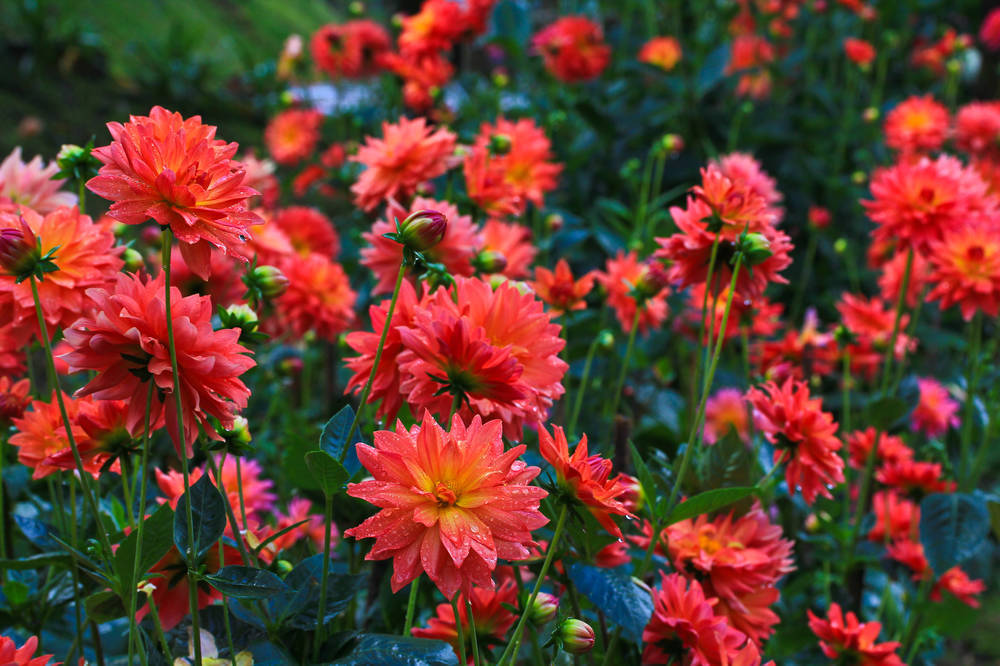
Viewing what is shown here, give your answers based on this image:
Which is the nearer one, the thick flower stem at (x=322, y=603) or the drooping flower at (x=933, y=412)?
the thick flower stem at (x=322, y=603)

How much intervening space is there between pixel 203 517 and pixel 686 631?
0.41 m

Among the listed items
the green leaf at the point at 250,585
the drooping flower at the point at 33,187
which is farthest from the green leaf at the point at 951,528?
the drooping flower at the point at 33,187

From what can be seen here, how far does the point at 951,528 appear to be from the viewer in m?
1.17

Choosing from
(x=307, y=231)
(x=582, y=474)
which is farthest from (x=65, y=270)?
(x=307, y=231)

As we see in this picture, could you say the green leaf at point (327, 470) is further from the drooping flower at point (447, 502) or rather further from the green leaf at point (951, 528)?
the green leaf at point (951, 528)

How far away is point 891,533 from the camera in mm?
1420

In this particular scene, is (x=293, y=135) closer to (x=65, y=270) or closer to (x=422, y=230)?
(x=65, y=270)

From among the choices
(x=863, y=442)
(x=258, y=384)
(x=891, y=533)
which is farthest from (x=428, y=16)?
(x=891, y=533)

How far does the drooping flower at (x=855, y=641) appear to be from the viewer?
88cm

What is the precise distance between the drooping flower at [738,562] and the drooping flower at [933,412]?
0.86m

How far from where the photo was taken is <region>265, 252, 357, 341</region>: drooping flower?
1.28m

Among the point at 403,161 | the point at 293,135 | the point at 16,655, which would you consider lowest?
the point at 16,655

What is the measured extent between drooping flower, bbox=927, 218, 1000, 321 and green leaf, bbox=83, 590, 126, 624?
1117 mm

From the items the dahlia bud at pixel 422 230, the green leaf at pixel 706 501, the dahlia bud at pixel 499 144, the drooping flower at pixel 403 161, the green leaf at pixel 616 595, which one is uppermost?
the dahlia bud at pixel 499 144
